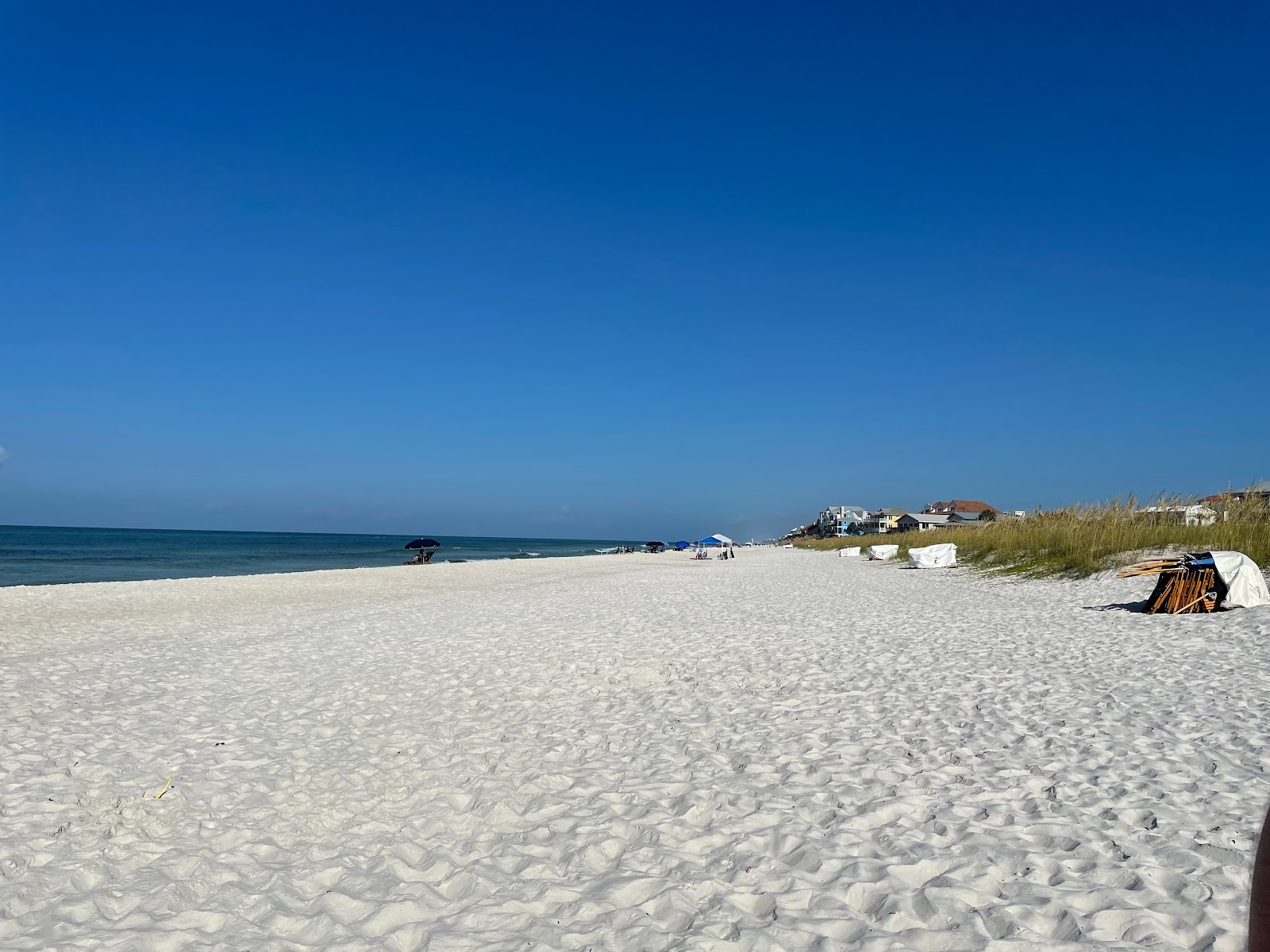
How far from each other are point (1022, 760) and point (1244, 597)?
342 inches

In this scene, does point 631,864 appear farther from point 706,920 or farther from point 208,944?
point 208,944

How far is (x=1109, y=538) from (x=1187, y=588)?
6885 millimetres

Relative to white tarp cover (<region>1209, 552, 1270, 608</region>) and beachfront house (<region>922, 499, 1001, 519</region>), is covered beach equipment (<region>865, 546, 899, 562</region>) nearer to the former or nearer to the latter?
white tarp cover (<region>1209, 552, 1270, 608</region>)

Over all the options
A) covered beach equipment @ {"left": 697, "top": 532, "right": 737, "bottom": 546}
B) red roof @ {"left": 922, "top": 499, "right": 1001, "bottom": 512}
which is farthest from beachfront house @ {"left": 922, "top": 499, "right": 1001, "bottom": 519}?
covered beach equipment @ {"left": 697, "top": 532, "right": 737, "bottom": 546}

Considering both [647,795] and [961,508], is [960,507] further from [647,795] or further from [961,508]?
[647,795]

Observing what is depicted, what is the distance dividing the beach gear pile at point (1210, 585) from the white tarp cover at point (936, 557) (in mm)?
15237

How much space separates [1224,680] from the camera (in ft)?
23.8

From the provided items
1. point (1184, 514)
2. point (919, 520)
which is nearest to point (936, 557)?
point (1184, 514)

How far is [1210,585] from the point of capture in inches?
455

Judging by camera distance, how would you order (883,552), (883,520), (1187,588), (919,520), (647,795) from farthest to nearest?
1. (883,520)
2. (919,520)
3. (883,552)
4. (1187,588)
5. (647,795)

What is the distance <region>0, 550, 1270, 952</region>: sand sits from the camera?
11.7 feet

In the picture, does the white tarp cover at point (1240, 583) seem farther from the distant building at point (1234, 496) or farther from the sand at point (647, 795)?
the distant building at point (1234, 496)

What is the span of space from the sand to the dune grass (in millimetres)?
6335

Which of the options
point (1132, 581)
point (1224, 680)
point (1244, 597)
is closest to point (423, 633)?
point (1224, 680)
